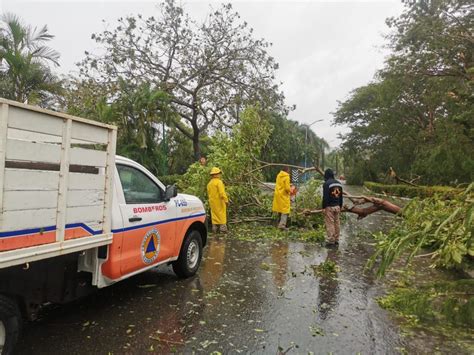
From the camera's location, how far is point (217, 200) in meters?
9.85

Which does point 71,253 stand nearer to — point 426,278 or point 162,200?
point 162,200

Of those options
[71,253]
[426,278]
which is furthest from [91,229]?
[426,278]

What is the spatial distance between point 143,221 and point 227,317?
5.08ft

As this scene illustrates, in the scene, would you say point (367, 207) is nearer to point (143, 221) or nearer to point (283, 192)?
point (283, 192)

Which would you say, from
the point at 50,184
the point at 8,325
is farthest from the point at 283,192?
the point at 8,325

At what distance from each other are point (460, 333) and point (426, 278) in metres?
2.46

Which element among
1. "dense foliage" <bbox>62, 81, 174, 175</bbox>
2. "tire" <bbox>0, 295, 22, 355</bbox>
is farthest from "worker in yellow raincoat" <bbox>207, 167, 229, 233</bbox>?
"dense foliage" <bbox>62, 81, 174, 175</bbox>

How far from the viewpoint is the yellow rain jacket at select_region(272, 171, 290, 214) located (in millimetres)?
10469

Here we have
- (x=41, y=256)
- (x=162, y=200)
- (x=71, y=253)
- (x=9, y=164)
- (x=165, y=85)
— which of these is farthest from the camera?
(x=165, y=85)

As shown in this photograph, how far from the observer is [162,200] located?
5.20 meters

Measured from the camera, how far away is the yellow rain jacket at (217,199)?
9727 mm

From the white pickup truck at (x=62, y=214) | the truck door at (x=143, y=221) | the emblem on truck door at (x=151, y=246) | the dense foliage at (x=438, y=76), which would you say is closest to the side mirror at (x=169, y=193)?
the truck door at (x=143, y=221)

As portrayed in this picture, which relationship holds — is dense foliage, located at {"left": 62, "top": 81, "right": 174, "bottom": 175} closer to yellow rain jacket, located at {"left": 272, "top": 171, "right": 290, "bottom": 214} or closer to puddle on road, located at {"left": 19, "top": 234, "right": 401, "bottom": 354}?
yellow rain jacket, located at {"left": 272, "top": 171, "right": 290, "bottom": 214}

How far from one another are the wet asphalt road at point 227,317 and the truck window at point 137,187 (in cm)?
134
